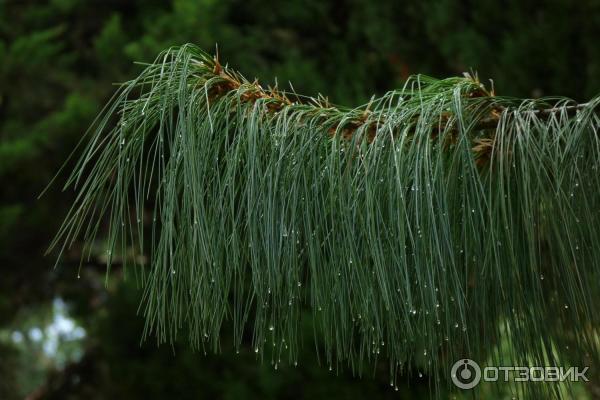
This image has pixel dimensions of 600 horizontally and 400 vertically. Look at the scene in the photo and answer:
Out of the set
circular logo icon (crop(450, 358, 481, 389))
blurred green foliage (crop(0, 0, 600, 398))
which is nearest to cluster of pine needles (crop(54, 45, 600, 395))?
circular logo icon (crop(450, 358, 481, 389))

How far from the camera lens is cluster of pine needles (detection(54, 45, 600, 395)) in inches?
33.5

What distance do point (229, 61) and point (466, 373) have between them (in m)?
1.88

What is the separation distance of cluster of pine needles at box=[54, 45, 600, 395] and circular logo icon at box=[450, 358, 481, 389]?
0.02 m

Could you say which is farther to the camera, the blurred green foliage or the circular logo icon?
the blurred green foliage

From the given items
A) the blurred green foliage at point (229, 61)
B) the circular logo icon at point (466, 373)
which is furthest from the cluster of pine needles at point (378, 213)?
the blurred green foliage at point (229, 61)

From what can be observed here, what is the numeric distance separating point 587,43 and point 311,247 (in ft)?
5.70

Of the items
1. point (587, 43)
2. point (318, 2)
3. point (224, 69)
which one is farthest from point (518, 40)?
point (224, 69)

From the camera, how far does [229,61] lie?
105 inches

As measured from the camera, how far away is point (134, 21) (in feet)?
9.91

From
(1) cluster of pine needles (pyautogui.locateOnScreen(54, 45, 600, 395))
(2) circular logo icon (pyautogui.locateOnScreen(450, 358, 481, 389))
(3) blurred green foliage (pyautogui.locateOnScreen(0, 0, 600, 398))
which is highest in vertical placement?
(3) blurred green foliage (pyautogui.locateOnScreen(0, 0, 600, 398))

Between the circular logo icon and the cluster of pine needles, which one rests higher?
the cluster of pine needles

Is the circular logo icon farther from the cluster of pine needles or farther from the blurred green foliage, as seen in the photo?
the blurred green foliage

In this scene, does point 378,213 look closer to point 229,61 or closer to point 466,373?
point 466,373

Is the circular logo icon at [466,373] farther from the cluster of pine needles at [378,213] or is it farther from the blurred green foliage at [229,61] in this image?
the blurred green foliage at [229,61]
